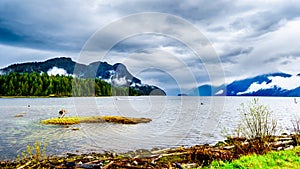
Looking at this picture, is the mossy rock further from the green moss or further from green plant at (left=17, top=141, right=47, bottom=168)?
the green moss

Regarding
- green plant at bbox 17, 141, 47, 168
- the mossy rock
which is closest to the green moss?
green plant at bbox 17, 141, 47, 168

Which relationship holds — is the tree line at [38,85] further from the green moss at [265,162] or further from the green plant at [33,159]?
the green moss at [265,162]

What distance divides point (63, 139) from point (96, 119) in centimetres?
1837

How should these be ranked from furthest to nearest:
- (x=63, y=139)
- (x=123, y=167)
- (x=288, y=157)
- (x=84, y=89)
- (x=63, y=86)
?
(x=84, y=89) < (x=63, y=86) < (x=63, y=139) < (x=288, y=157) < (x=123, y=167)

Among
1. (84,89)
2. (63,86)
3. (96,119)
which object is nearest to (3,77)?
(63,86)

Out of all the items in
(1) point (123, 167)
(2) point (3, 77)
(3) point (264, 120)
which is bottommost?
(1) point (123, 167)

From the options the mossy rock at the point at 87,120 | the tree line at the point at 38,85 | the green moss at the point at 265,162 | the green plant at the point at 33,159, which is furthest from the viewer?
the tree line at the point at 38,85

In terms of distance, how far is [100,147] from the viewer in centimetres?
2014

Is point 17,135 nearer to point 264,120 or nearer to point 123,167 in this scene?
point 123,167

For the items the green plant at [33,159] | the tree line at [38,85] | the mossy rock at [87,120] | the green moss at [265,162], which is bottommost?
the mossy rock at [87,120]

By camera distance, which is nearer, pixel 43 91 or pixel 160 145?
pixel 160 145

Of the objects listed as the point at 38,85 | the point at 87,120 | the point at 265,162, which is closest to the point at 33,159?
the point at 265,162

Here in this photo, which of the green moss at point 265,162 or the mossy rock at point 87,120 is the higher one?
the green moss at point 265,162

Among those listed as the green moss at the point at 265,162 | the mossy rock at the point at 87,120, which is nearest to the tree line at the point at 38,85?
the mossy rock at the point at 87,120
